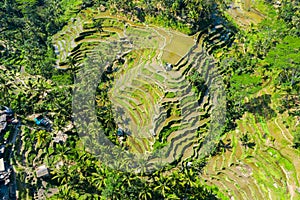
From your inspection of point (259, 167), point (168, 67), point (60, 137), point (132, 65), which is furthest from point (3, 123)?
point (259, 167)

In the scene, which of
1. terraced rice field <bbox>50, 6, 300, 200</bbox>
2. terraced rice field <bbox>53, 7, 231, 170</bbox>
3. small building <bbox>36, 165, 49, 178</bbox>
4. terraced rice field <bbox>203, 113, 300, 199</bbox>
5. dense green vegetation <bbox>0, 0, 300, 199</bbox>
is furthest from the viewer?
terraced rice field <bbox>53, 7, 231, 170</bbox>

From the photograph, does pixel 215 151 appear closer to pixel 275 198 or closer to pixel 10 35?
pixel 275 198

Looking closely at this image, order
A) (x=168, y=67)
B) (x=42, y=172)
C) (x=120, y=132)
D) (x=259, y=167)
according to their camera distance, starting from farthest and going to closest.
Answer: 1. (x=168, y=67)
2. (x=120, y=132)
3. (x=42, y=172)
4. (x=259, y=167)

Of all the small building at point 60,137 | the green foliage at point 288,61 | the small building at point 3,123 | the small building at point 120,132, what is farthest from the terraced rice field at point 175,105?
the small building at point 3,123

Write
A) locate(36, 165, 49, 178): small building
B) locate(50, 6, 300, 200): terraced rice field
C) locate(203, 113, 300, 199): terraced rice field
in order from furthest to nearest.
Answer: locate(36, 165, 49, 178): small building, locate(50, 6, 300, 200): terraced rice field, locate(203, 113, 300, 199): terraced rice field

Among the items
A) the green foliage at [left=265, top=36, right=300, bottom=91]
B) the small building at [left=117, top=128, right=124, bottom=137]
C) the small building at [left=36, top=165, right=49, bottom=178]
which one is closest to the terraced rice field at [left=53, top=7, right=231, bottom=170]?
the small building at [left=117, top=128, right=124, bottom=137]

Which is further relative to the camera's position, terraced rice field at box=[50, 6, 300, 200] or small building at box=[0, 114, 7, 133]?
small building at box=[0, 114, 7, 133]

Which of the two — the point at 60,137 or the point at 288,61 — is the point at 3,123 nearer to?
the point at 60,137

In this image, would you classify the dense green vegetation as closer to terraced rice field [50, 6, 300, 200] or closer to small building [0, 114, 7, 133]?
terraced rice field [50, 6, 300, 200]
